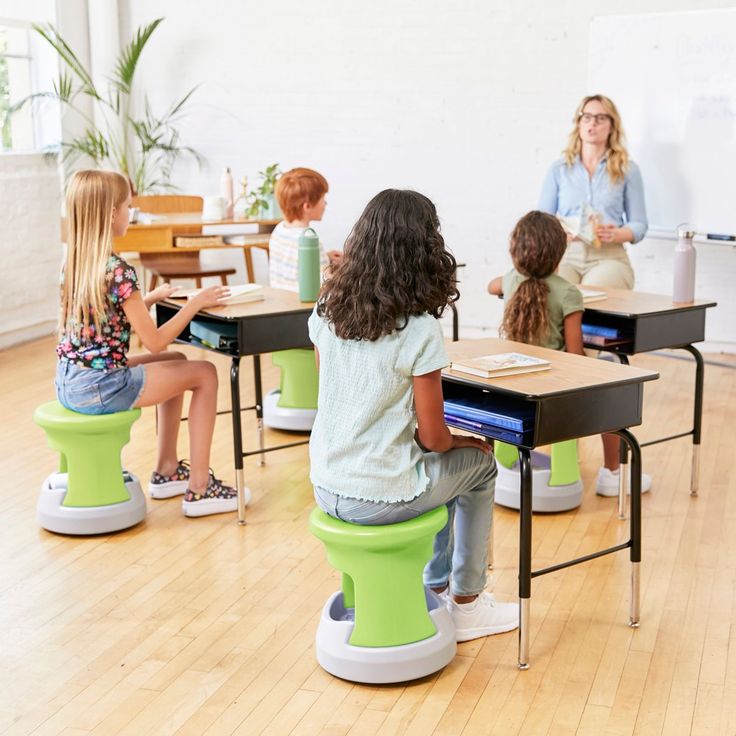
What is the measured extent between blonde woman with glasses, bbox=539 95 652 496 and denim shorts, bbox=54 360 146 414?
6.87ft

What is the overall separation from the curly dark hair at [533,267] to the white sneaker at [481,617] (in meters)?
0.97

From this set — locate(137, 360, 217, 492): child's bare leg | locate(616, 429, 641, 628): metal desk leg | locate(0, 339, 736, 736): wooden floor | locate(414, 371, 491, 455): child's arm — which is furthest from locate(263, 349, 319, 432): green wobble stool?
locate(414, 371, 491, 455): child's arm

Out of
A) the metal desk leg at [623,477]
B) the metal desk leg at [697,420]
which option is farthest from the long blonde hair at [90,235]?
the metal desk leg at [697,420]

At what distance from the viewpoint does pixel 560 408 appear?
2.52m

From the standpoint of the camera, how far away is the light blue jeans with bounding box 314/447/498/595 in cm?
241

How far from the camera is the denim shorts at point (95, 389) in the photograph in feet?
10.8

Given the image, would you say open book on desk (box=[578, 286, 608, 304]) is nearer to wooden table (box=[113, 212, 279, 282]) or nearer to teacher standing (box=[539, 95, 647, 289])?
teacher standing (box=[539, 95, 647, 289])

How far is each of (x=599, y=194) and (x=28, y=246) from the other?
3.53 meters

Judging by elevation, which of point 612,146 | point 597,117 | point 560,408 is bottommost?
point 560,408

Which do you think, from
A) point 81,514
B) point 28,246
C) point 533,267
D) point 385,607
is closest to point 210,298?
point 81,514

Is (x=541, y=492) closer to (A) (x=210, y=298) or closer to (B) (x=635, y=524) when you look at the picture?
(B) (x=635, y=524)

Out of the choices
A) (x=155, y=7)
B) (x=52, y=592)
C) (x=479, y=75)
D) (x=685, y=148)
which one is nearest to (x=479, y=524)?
(x=52, y=592)

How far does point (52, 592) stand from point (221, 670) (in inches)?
27.7

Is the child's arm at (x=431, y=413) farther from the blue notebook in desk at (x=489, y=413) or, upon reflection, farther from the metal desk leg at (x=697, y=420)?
the metal desk leg at (x=697, y=420)
